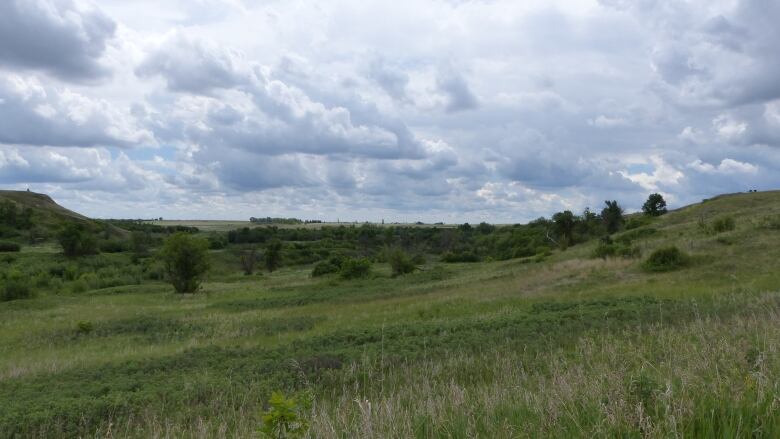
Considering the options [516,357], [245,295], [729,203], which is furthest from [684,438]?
[729,203]

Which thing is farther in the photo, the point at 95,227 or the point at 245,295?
the point at 95,227

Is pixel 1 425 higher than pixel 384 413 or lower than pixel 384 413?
lower

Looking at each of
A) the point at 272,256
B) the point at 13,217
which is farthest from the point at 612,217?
the point at 13,217

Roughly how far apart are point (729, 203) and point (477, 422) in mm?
69860

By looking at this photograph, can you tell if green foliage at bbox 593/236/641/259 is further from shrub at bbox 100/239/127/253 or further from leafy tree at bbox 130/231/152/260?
shrub at bbox 100/239/127/253

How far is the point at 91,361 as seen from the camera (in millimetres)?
14070

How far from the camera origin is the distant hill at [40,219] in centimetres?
9156

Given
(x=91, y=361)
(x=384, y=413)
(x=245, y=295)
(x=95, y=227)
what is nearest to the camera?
(x=384, y=413)

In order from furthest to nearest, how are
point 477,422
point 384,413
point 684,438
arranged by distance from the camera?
1. point 384,413
2. point 477,422
3. point 684,438

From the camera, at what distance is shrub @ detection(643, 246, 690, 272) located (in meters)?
26.5

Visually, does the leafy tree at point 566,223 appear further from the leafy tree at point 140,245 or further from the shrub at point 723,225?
the leafy tree at point 140,245

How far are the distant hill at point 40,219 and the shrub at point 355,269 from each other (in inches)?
2232

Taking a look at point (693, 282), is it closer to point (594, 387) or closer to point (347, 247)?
point (594, 387)

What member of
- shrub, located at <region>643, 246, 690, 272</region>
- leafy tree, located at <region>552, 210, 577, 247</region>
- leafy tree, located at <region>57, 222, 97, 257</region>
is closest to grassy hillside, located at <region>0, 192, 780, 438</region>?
shrub, located at <region>643, 246, 690, 272</region>
